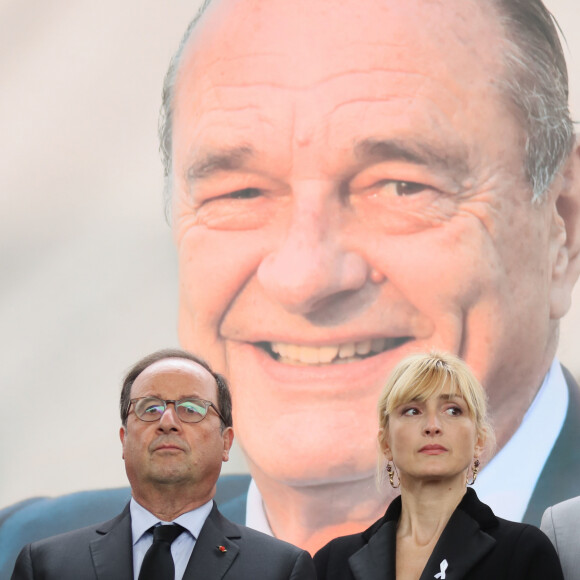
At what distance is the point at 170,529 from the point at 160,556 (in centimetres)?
5

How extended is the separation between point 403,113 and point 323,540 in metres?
1.36

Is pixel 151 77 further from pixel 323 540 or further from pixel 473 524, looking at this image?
pixel 473 524

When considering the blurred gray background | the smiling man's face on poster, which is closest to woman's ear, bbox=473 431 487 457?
the smiling man's face on poster

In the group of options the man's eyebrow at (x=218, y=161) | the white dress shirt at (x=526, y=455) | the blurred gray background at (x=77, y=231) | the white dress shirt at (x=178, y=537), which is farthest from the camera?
the blurred gray background at (x=77, y=231)

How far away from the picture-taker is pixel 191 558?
184cm

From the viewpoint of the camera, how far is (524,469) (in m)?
3.14

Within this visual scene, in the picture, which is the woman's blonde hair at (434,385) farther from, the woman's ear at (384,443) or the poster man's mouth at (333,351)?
the poster man's mouth at (333,351)

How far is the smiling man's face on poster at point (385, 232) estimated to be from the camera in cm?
318

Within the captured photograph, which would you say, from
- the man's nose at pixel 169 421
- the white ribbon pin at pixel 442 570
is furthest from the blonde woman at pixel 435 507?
the man's nose at pixel 169 421

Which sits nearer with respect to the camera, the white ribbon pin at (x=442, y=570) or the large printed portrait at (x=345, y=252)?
the white ribbon pin at (x=442, y=570)

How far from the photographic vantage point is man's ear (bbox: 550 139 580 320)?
3197 mm

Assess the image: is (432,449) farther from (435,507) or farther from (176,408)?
(176,408)

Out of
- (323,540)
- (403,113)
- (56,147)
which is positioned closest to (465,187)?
(403,113)

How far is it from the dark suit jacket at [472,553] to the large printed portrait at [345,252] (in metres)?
1.30
